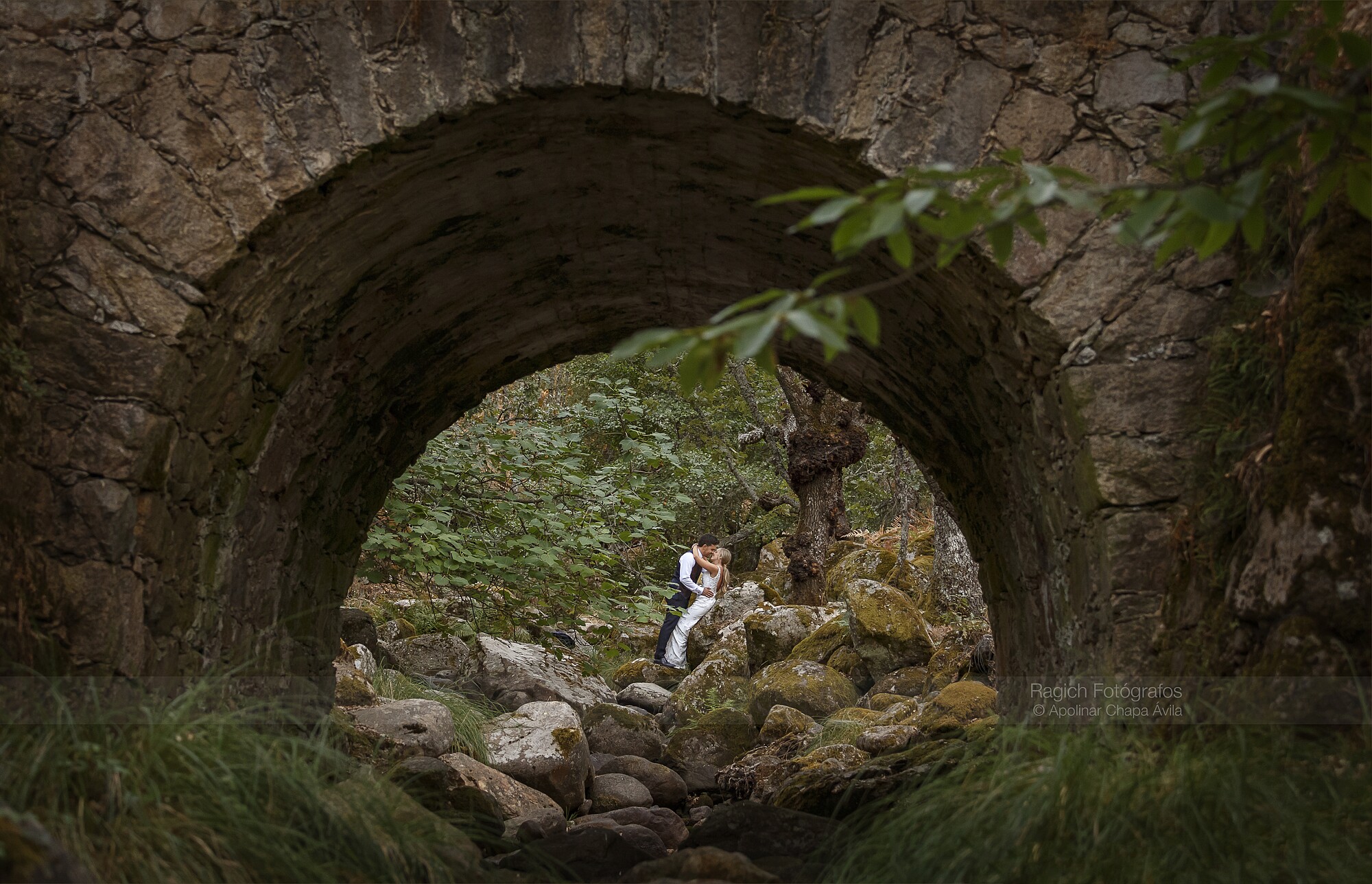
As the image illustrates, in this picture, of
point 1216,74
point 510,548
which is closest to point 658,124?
point 1216,74

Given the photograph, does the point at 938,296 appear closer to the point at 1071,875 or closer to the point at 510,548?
the point at 1071,875

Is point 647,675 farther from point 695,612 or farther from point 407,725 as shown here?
point 407,725

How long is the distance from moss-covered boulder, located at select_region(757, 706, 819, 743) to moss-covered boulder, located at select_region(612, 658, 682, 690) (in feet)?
11.5

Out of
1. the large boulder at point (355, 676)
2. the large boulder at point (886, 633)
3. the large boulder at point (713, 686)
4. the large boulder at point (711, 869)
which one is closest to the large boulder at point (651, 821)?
the large boulder at point (355, 676)

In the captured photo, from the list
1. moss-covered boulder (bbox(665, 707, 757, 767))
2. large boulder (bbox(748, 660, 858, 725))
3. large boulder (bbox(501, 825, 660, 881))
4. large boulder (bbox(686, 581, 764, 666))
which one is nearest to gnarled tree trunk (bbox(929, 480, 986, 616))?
large boulder (bbox(686, 581, 764, 666))

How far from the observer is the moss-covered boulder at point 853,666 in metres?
Result: 9.48

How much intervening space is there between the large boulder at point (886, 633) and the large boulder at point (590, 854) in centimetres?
549

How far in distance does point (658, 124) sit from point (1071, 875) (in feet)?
7.83

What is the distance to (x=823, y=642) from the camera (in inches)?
396

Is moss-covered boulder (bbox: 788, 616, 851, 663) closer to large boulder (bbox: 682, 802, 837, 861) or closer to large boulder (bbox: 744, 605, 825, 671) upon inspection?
large boulder (bbox: 744, 605, 825, 671)

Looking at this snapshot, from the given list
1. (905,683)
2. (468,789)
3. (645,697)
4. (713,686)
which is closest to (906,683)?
(905,683)

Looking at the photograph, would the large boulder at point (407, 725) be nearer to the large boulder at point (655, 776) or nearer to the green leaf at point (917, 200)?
the large boulder at point (655, 776)

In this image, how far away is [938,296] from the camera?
3609mm

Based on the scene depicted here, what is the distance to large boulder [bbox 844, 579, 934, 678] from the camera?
9.56 meters
